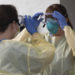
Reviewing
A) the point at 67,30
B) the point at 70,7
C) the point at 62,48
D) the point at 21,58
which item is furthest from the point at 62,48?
the point at 70,7

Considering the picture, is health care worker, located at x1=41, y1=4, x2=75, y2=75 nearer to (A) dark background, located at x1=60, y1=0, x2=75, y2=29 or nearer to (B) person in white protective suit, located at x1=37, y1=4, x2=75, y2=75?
(B) person in white protective suit, located at x1=37, y1=4, x2=75, y2=75

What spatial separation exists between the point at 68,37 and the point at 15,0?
1237 mm

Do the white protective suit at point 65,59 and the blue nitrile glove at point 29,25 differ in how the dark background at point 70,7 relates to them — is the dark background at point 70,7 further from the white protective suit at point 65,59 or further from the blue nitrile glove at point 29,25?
the blue nitrile glove at point 29,25

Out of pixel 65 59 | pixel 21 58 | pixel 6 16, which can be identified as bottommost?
pixel 65 59

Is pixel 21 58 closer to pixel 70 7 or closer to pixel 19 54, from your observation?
pixel 19 54

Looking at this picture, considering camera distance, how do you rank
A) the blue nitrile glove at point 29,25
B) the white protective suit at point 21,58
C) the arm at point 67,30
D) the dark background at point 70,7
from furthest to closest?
1. the dark background at point 70,7
2. the arm at point 67,30
3. the blue nitrile glove at point 29,25
4. the white protective suit at point 21,58

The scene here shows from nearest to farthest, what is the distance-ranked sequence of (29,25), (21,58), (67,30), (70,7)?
(21,58)
(29,25)
(67,30)
(70,7)

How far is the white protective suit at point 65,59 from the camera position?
1226mm

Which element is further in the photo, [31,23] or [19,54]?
[31,23]

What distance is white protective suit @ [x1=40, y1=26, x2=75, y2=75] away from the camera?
123 centimetres

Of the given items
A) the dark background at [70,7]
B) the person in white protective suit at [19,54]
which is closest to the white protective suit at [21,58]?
the person in white protective suit at [19,54]

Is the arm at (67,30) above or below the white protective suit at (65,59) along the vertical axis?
above

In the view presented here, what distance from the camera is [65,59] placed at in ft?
4.12

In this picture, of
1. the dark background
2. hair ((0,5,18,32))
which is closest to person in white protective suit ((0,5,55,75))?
hair ((0,5,18,32))
